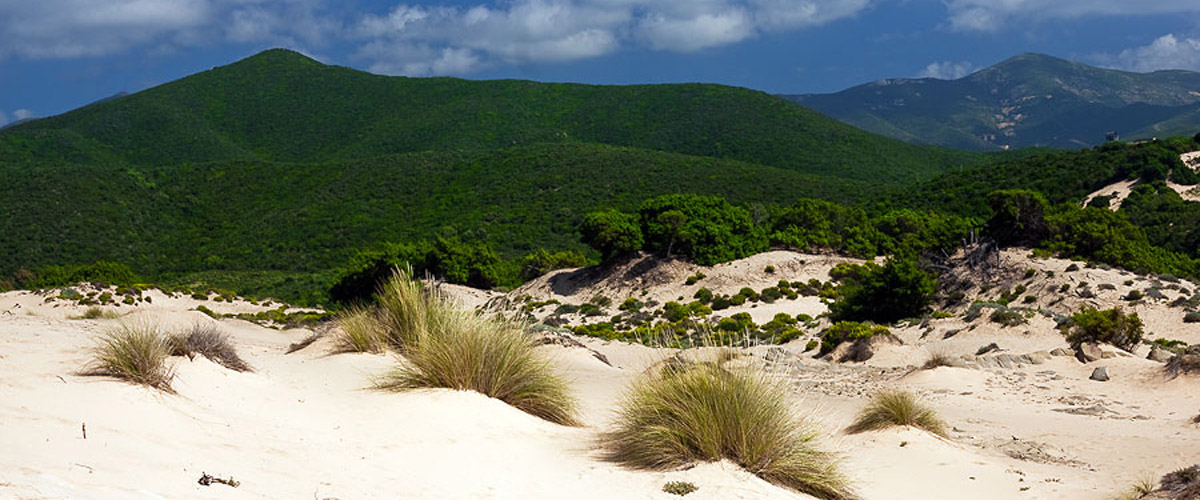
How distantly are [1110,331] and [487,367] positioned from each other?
13234mm

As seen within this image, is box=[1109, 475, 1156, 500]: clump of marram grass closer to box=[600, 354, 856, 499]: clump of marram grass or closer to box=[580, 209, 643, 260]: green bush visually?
box=[600, 354, 856, 499]: clump of marram grass

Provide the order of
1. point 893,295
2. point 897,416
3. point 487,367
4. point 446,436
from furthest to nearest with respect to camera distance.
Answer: point 893,295 → point 897,416 → point 487,367 → point 446,436

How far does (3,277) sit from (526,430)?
5686 cm

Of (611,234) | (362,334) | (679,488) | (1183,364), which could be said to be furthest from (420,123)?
(679,488)

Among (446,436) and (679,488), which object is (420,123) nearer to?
(446,436)

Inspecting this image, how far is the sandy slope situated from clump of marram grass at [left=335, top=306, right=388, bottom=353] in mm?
278

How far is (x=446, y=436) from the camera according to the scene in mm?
7105

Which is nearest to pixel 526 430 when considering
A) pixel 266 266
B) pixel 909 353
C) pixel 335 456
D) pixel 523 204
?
pixel 335 456

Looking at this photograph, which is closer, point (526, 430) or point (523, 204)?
point (526, 430)

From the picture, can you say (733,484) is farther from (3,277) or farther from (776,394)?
(3,277)

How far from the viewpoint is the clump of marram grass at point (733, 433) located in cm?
655

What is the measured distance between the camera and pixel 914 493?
788cm

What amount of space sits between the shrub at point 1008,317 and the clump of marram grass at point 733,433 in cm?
1283

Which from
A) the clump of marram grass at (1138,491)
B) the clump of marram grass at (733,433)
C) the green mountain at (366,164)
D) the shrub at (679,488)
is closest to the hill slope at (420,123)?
the green mountain at (366,164)
